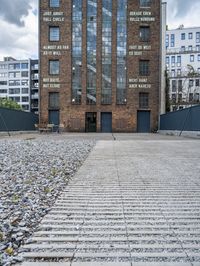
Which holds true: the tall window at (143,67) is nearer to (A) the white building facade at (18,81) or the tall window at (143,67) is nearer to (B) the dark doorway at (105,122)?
(B) the dark doorway at (105,122)

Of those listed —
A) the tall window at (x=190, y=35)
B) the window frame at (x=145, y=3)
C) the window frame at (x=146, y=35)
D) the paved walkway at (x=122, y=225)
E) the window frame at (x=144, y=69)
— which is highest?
the tall window at (x=190, y=35)

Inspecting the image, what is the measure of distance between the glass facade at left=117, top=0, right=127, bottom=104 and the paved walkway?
96.9 feet

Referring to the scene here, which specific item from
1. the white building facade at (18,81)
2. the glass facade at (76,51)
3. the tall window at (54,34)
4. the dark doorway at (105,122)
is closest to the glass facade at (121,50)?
the dark doorway at (105,122)

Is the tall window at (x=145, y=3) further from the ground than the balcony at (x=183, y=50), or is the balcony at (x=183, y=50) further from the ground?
the balcony at (x=183, y=50)

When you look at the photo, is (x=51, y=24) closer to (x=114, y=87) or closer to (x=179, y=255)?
(x=114, y=87)

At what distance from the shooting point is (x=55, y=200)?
14.7 ft

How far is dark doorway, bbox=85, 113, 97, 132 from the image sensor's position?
117 feet

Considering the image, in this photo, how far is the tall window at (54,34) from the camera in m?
35.6

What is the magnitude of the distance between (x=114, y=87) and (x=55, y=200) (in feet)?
103

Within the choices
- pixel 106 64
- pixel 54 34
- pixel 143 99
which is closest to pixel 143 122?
pixel 143 99

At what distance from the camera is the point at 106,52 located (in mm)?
35469

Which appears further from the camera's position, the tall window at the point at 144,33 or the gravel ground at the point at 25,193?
the tall window at the point at 144,33

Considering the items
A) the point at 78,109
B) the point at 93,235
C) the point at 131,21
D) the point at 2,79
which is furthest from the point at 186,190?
the point at 2,79

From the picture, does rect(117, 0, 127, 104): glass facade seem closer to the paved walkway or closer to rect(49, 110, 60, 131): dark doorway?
rect(49, 110, 60, 131): dark doorway
